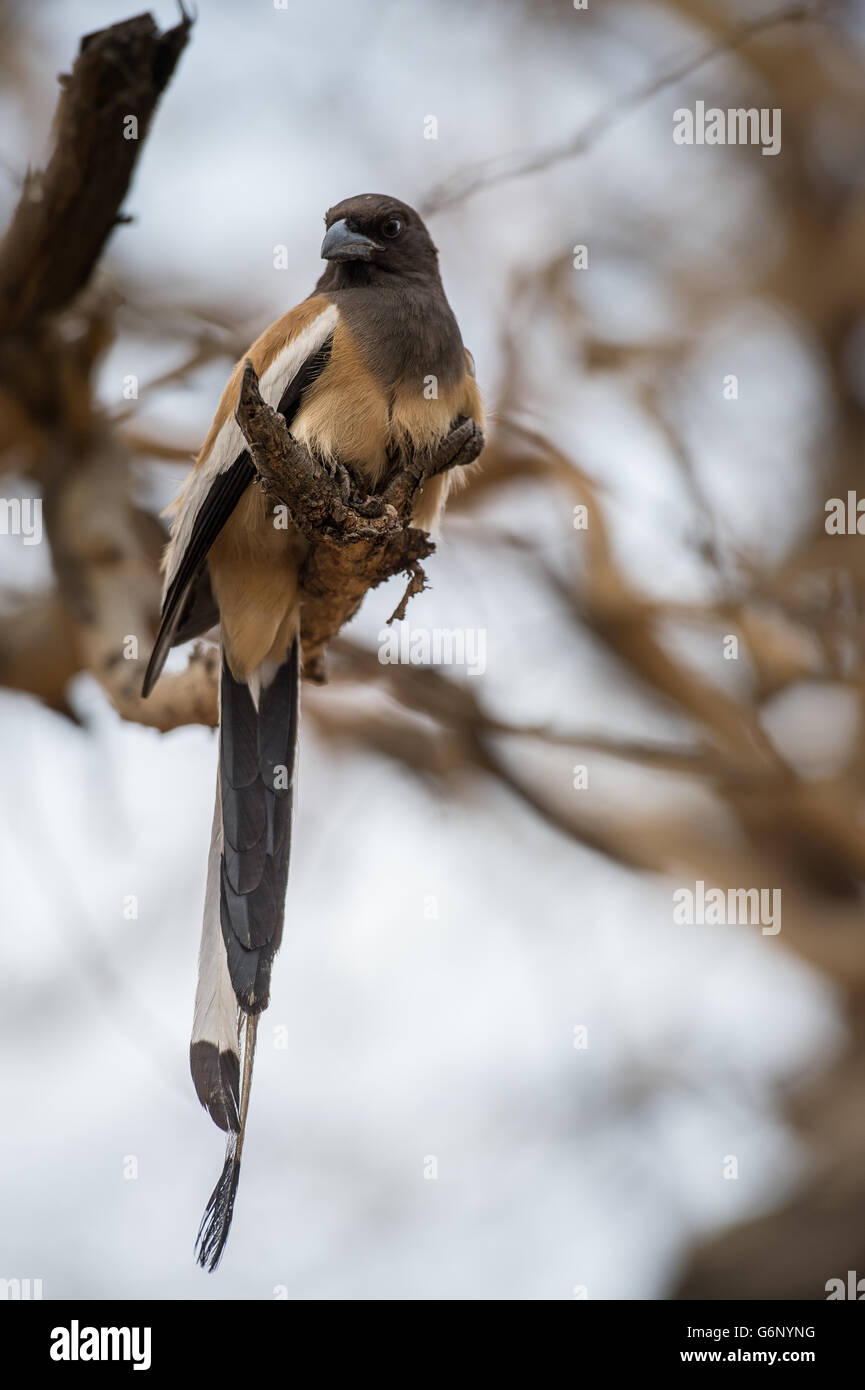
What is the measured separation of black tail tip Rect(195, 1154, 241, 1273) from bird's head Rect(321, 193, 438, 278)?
2079mm

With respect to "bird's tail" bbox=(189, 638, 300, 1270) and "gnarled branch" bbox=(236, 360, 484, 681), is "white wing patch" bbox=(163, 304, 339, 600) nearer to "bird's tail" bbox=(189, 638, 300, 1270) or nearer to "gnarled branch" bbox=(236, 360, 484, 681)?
"gnarled branch" bbox=(236, 360, 484, 681)

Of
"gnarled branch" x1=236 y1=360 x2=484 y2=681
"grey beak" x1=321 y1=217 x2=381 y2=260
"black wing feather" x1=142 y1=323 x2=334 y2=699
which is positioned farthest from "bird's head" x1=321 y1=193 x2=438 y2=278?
"gnarled branch" x1=236 y1=360 x2=484 y2=681

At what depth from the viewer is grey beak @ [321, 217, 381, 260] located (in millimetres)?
3062

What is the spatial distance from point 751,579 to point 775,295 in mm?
2650

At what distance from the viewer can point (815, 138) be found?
6.93 metres

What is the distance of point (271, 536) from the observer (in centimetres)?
296

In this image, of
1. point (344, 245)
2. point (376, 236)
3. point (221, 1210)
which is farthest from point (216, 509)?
point (221, 1210)

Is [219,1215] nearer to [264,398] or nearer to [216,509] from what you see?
[216,509]

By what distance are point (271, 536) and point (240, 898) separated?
0.84 metres

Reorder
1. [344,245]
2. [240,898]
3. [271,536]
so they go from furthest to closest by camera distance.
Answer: [344,245], [271,536], [240,898]

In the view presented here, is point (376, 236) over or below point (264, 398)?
over

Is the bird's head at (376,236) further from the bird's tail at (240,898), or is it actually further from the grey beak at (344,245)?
the bird's tail at (240,898)
